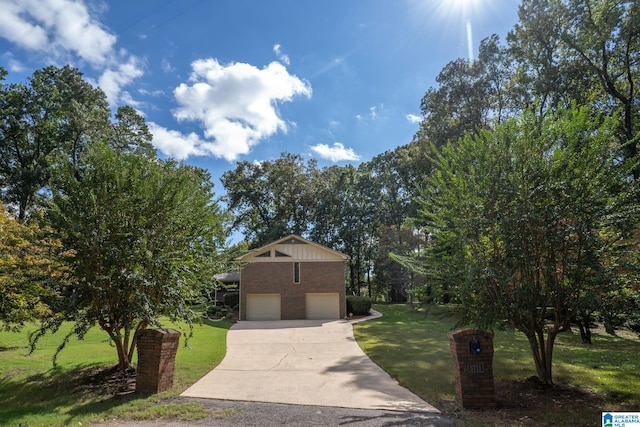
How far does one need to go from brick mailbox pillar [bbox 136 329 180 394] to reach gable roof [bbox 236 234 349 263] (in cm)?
1641

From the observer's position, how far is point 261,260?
2377 cm

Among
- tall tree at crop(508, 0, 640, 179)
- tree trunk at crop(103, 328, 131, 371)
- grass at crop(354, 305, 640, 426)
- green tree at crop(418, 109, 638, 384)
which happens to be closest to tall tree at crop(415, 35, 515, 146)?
tall tree at crop(508, 0, 640, 179)

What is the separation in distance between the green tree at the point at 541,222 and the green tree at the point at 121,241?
5.98 metres

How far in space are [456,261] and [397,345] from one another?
7.06 metres

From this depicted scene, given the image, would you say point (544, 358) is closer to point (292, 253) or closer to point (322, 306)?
point (322, 306)

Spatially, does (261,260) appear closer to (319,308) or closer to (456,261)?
(319,308)

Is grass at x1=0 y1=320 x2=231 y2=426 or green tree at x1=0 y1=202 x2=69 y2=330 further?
green tree at x1=0 y1=202 x2=69 y2=330

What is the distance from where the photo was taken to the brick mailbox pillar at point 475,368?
19.9ft

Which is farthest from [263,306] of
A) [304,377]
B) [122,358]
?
[304,377]

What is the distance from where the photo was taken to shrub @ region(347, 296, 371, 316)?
2524 centimetres

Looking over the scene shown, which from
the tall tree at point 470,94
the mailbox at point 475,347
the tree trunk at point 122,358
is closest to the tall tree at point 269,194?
the tall tree at point 470,94

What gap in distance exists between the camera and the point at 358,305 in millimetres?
25250

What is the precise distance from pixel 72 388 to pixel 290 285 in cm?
1641

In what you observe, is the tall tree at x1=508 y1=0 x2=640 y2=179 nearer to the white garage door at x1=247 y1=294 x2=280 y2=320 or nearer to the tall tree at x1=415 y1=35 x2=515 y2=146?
the tall tree at x1=415 y1=35 x2=515 y2=146
